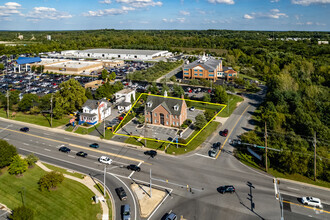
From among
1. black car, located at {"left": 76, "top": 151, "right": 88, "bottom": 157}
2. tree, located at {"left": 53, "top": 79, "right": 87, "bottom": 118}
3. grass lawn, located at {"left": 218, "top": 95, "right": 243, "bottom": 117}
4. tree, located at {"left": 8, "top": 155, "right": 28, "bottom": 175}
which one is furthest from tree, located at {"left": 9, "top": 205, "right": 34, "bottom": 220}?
grass lawn, located at {"left": 218, "top": 95, "right": 243, "bottom": 117}

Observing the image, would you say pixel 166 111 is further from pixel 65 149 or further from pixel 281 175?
pixel 281 175

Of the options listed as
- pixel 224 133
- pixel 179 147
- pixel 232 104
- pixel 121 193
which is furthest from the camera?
pixel 232 104

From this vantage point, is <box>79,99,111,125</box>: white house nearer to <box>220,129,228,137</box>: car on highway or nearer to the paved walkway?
the paved walkway

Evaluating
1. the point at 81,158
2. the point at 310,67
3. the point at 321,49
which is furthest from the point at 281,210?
the point at 321,49

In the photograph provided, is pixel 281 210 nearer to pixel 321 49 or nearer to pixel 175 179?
pixel 175 179

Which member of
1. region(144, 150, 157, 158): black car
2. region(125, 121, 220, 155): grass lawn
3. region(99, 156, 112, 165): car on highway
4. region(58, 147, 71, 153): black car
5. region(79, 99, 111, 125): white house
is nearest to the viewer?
region(99, 156, 112, 165): car on highway

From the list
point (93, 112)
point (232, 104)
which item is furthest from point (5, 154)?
point (232, 104)
